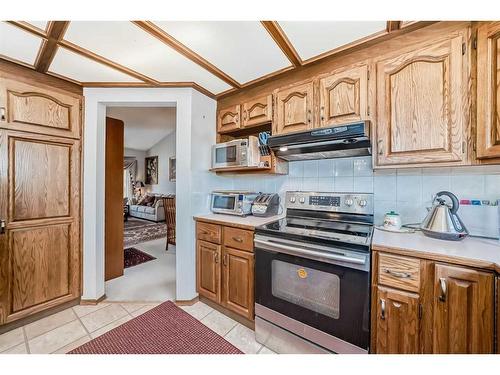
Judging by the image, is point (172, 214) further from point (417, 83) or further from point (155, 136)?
point (155, 136)

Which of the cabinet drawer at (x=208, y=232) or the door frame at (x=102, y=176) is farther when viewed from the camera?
the door frame at (x=102, y=176)

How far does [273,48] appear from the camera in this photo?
1.45 metres

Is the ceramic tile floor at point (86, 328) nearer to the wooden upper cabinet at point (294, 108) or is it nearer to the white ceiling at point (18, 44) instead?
the wooden upper cabinet at point (294, 108)

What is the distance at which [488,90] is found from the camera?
109cm

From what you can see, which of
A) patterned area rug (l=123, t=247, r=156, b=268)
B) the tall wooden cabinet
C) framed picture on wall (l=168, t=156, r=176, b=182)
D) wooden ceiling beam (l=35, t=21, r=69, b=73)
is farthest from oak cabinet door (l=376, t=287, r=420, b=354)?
framed picture on wall (l=168, t=156, r=176, b=182)

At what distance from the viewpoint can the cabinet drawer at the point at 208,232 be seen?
1.86 meters

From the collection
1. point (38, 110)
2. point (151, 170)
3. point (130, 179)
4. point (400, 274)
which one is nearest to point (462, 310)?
point (400, 274)

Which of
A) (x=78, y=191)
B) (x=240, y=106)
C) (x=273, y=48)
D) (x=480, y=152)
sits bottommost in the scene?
(x=78, y=191)

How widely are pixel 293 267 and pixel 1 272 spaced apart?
7.22 ft

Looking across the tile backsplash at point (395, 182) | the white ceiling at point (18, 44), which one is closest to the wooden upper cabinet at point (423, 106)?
the tile backsplash at point (395, 182)

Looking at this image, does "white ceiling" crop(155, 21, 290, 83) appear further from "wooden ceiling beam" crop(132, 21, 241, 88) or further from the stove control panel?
the stove control panel

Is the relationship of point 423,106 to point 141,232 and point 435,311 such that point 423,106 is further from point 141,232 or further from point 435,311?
point 141,232

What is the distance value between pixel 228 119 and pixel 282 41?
1.01m
